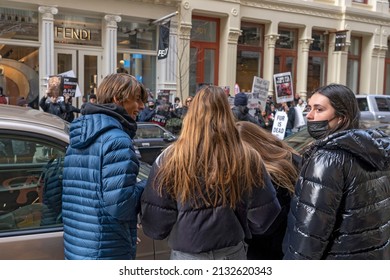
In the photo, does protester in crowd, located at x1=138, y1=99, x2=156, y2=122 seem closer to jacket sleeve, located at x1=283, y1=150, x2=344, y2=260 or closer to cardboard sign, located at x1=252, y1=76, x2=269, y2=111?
cardboard sign, located at x1=252, y1=76, x2=269, y2=111

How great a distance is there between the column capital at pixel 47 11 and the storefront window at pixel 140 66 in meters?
2.93

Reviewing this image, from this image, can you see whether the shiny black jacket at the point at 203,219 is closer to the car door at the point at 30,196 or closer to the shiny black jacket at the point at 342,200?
the shiny black jacket at the point at 342,200

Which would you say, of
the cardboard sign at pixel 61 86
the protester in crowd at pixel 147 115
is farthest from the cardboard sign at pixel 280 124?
the cardboard sign at pixel 61 86

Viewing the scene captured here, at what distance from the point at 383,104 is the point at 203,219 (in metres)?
14.4

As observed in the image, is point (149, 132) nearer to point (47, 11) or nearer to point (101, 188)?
point (47, 11)

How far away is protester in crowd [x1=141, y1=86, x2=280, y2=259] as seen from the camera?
2156 mm

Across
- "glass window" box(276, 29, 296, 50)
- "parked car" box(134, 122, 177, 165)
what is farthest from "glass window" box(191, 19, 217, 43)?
"parked car" box(134, 122, 177, 165)

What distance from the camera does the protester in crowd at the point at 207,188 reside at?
2.16m

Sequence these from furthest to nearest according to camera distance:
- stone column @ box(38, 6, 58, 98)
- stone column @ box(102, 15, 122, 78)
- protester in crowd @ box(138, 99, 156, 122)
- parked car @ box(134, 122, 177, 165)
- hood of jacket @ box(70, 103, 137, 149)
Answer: stone column @ box(102, 15, 122, 78), stone column @ box(38, 6, 58, 98), protester in crowd @ box(138, 99, 156, 122), parked car @ box(134, 122, 177, 165), hood of jacket @ box(70, 103, 137, 149)

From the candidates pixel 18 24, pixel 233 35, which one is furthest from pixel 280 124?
pixel 18 24

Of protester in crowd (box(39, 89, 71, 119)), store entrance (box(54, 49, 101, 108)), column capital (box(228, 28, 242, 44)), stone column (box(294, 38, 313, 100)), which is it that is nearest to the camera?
protester in crowd (box(39, 89, 71, 119))

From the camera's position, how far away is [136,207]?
7.75 ft

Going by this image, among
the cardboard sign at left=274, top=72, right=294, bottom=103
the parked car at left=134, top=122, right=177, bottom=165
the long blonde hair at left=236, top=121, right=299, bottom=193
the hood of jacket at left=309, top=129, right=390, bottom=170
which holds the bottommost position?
the parked car at left=134, top=122, right=177, bottom=165
